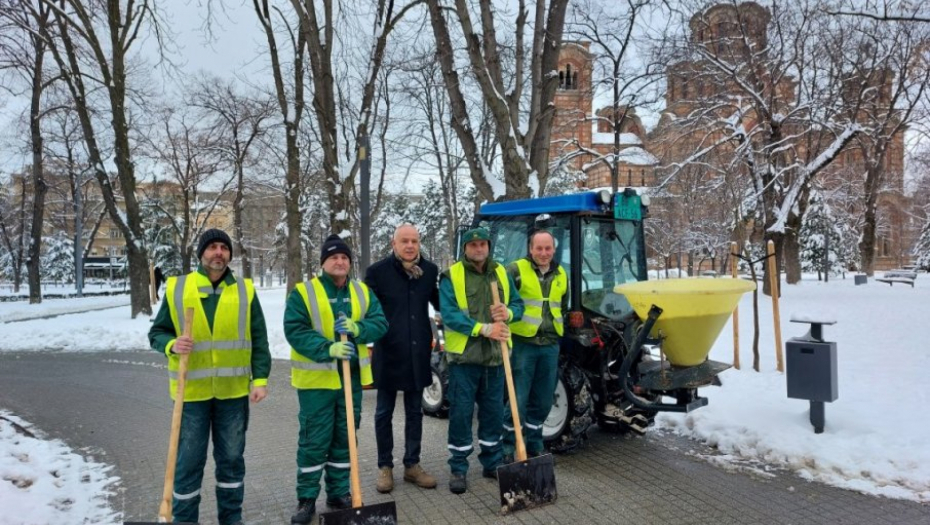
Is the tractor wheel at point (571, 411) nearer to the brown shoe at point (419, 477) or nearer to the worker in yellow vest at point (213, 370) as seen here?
the brown shoe at point (419, 477)

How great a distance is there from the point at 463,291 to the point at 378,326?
2.53ft

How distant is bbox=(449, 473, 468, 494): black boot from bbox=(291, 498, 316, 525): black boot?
3.24 ft

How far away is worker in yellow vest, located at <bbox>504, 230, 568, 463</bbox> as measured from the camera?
4613 mm

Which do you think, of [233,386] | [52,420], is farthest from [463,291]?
[52,420]

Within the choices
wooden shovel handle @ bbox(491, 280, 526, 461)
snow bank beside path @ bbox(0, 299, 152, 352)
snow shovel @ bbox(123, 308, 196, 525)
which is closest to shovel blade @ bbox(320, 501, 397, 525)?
snow shovel @ bbox(123, 308, 196, 525)

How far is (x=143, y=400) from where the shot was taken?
7703 mm

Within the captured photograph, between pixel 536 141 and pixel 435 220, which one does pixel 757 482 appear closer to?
pixel 536 141

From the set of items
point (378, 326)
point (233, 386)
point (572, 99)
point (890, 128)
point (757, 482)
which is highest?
point (572, 99)

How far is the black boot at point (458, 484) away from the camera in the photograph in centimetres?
430

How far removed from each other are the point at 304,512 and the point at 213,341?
4.12 feet

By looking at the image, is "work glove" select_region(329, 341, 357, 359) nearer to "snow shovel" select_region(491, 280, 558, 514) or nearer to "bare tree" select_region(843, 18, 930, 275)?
"snow shovel" select_region(491, 280, 558, 514)

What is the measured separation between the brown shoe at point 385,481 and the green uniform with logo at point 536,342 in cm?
111

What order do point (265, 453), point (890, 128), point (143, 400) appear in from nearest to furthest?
point (265, 453) → point (143, 400) → point (890, 128)

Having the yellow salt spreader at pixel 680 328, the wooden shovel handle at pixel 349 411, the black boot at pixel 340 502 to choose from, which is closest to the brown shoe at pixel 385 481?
the black boot at pixel 340 502
